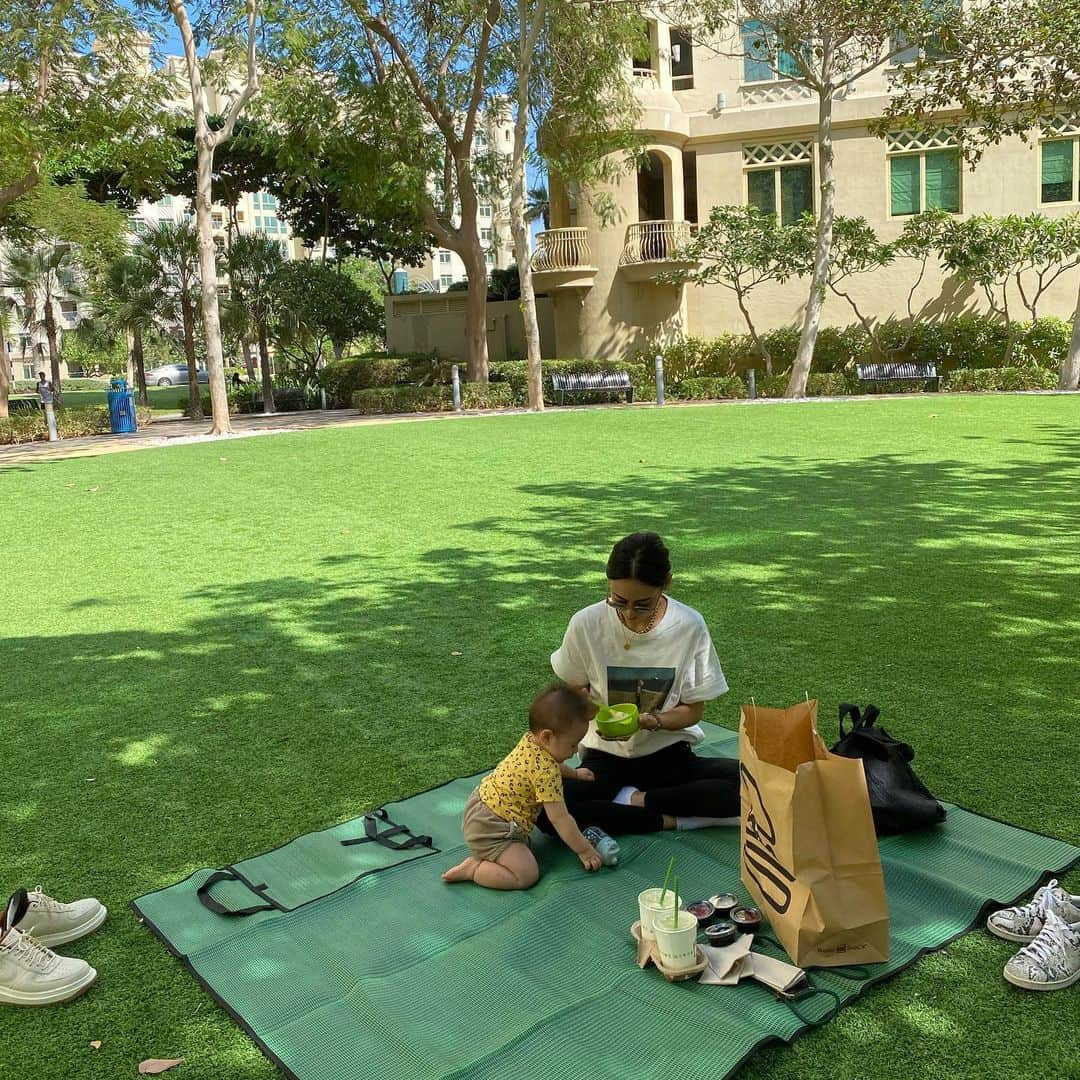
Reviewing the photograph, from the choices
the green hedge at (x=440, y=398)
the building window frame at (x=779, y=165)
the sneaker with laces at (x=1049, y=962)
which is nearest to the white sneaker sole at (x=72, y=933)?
the sneaker with laces at (x=1049, y=962)

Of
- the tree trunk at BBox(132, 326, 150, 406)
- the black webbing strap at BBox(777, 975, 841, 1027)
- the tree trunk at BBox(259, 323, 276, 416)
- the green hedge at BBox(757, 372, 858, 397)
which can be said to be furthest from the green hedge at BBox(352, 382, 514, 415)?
the black webbing strap at BBox(777, 975, 841, 1027)

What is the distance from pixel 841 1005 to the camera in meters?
2.57

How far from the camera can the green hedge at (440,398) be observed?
956 inches

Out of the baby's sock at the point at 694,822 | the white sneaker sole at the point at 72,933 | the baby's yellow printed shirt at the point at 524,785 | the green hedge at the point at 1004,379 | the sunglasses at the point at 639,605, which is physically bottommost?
the baby's sock at the point at 694,822

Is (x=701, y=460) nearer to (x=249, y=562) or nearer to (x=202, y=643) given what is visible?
(x=249, y=562)

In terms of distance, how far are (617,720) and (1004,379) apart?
20.5 meters

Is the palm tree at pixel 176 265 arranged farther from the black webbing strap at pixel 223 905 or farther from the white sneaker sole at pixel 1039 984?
the white sneaker sole at pixel 1039 984

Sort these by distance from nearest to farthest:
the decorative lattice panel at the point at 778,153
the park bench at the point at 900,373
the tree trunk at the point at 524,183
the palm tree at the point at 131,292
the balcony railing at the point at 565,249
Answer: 1. the tree trunk at the point at 524,183
2. the park bench at the point at 900,373
3. the decorative lattice panel at the point at 778,153
4. the balcony railing at the point at 565,249
5. the palm tree at the point at 131,292

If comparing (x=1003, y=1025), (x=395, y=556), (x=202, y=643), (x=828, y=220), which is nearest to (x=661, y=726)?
(x=1003, y=1025)

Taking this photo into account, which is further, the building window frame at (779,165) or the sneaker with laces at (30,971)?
the building window frame at (779,165)

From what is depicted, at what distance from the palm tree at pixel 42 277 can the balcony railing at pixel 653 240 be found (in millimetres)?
14745

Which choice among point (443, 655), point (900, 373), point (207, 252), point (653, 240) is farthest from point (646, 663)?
point (653, 240)

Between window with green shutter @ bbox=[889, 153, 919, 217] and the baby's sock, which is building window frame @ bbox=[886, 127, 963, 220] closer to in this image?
window with green shutter @ bbox=[889, 153, 919, 217]

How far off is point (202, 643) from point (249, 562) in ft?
7.30
